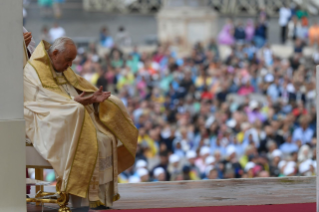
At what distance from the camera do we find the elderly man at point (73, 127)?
4.91 metres

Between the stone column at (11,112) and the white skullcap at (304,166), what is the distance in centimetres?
672

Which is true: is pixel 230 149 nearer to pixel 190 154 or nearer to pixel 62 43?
pixel 190 154

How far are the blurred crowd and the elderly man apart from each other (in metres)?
4.42

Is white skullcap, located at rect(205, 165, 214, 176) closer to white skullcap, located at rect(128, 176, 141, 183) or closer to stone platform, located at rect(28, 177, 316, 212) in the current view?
white skullcap, located at rect(128, 176, 141, 183)

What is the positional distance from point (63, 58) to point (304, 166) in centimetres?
620

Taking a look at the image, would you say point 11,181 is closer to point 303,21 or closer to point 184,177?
point 184,177

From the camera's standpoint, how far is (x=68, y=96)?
16.8 ft

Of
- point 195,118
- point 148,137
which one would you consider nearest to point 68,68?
point 148,137

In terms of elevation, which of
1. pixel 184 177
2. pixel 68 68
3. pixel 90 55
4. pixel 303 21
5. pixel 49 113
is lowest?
pixel 184 177

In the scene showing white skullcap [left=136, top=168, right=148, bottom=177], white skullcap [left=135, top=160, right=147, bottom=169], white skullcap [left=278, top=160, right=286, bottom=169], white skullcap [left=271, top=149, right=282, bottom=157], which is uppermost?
white skullcap [left=271, top=149, right=282, bottom=157]

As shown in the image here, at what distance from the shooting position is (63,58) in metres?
5.20

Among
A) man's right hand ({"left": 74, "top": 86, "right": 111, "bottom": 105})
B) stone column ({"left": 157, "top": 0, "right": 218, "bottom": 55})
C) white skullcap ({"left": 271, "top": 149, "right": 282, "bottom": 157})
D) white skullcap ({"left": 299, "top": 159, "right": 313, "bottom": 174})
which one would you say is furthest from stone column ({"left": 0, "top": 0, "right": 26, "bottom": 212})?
stone column ({"left": 157, "top": 0, "right": 218, "bottom": 55})

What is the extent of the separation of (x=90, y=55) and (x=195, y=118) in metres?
4.68

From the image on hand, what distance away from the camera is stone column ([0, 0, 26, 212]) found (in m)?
4.30
